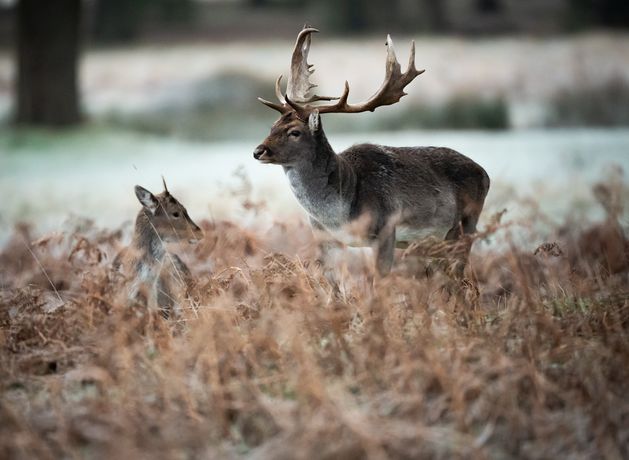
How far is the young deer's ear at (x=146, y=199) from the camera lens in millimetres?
7907

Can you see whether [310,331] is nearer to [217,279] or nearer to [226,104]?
[217,279]

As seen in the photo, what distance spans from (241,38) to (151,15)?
1842 millimetres

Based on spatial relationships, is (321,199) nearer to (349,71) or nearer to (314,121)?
(314,121)

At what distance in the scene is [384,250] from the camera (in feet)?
25.0

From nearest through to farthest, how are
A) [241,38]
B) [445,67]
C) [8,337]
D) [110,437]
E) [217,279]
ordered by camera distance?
1. [110,437]
2. [8,337]
3. [217,279]
4. [445,67]
5. [241,38]

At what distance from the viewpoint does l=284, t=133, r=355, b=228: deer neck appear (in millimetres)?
7695

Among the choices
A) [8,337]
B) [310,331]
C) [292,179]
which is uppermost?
[292,179]

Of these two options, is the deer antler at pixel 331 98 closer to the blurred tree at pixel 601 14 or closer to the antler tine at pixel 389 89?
the antler tine at pixel 389 89

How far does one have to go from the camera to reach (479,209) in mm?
8484

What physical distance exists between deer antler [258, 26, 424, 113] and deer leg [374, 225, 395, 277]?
100 centimetres

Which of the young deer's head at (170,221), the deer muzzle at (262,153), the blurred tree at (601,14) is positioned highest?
the blurred tree at (601,14)

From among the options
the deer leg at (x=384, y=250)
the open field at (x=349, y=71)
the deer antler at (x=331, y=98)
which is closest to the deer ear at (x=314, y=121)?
the deer antler at (x=331, y=98)

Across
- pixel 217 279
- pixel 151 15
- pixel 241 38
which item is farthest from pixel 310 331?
pixel 151 15

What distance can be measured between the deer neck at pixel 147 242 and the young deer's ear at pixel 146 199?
0.16m
